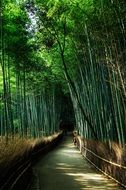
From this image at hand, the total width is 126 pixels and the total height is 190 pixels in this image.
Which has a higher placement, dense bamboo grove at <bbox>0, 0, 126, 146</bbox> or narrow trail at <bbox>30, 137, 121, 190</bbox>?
dense bamboo grove at <bbox>0, 0, 126, 146</bbox>

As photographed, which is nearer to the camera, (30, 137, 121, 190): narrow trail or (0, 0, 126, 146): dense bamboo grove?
(30, 137, 121, 190): narrow trail

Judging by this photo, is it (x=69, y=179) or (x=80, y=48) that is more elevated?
(x=80, y=48)

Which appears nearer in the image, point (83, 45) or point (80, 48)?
point (83, 45)

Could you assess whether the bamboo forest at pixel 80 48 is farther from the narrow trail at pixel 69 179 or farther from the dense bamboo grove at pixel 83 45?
the narrow trail at pixel 69 179

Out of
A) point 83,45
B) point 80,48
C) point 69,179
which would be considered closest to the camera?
point 69,179

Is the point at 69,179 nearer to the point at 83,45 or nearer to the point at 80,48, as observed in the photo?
the point at 83,45

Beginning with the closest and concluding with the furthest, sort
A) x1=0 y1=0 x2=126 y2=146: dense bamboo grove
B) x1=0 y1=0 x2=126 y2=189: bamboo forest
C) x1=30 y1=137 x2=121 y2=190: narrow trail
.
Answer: x1=30 y1=137 x2=121 y2=190: narrow trail → x1=0 y1=0 x2=126 y2=189: bamboo forest → x1=0 y1=0 x2=126 y2=146: dense bamboo grove

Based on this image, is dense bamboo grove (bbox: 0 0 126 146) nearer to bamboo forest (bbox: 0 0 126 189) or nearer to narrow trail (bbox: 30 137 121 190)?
bamboo forest (bbox: 0 0 126 189)

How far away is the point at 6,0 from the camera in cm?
1304

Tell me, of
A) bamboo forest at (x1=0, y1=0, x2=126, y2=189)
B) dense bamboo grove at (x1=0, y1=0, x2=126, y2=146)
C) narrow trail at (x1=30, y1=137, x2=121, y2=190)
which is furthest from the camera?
dense bamboo grove at (x1=0, y1=0, x2=126, y2=146)

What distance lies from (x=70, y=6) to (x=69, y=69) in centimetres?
A: 898

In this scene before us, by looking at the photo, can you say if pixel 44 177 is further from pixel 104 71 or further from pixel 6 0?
pixel 6 0

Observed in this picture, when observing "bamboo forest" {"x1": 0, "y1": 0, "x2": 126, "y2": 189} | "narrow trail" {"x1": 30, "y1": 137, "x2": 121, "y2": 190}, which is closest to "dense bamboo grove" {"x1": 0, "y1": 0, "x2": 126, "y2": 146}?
"bamboo forest" {"x1": 0, "y1": 0, "x2": 126, "y2": 189}

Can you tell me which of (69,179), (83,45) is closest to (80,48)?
(83,45)
